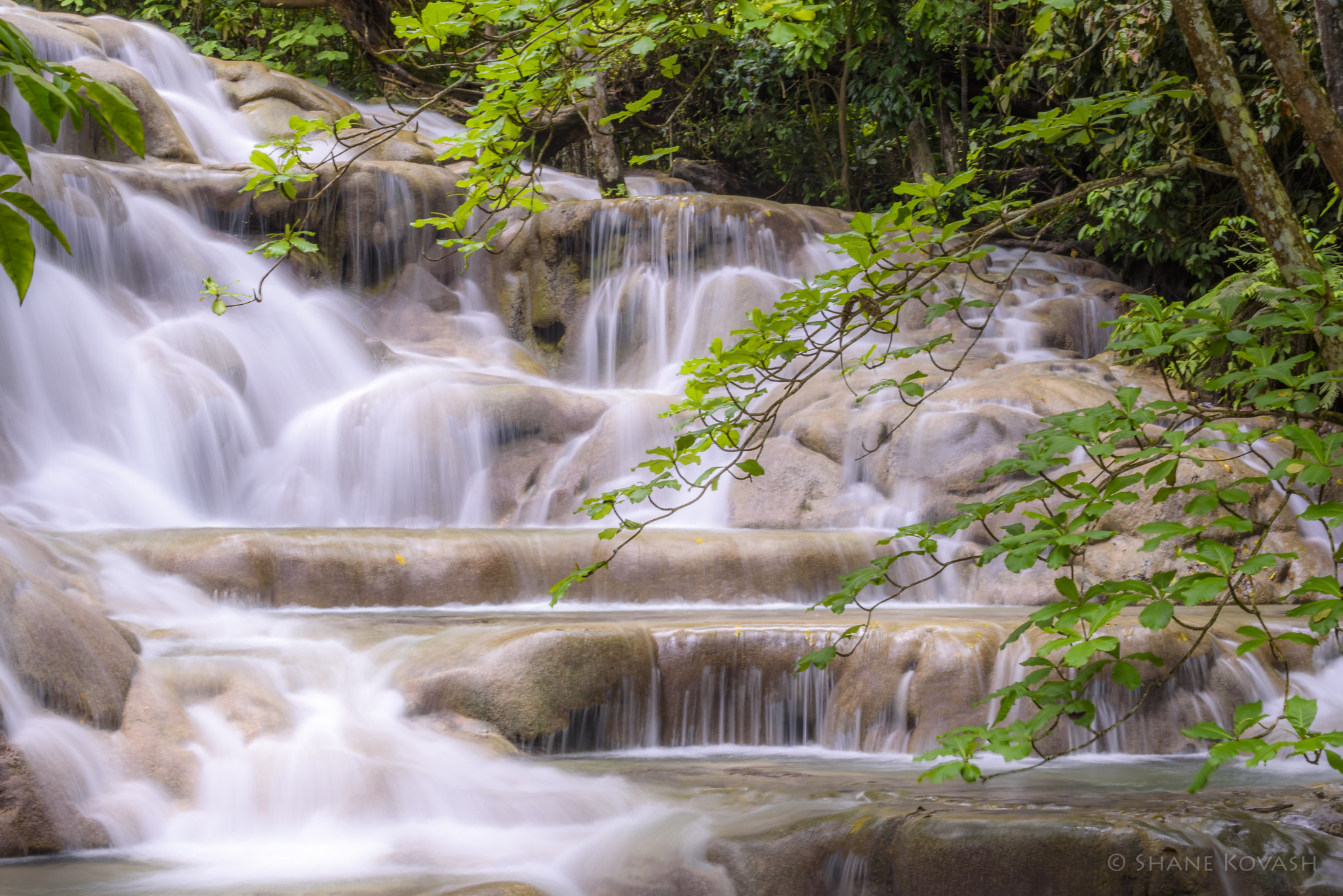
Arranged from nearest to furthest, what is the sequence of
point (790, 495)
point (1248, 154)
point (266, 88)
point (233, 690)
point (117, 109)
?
point (117, 109)
point (1248, 154)
point (233, 690)
point (790, 495)
point (266, 88)

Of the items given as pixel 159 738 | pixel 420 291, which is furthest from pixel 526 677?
pixel 420 291

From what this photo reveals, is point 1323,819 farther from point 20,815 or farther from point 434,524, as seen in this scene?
point 434,524

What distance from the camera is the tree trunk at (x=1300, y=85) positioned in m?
2.13

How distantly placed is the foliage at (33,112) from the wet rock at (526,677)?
139 inches

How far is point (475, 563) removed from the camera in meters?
6.18

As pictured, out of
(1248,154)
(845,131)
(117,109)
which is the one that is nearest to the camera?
(117,109)

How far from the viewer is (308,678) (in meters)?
4.31

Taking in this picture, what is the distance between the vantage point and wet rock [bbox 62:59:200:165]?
36.8 ft

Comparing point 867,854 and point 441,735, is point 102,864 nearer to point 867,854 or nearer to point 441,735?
point 441,735

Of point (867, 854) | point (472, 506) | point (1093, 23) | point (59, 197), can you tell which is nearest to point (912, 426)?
point (472, 506)

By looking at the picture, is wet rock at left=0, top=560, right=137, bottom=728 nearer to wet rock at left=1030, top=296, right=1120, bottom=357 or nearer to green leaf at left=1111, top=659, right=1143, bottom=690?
green leaf at left=1111, top=659, right=1143, bottom=690

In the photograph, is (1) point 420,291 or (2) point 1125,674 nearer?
(2) point 1125,674

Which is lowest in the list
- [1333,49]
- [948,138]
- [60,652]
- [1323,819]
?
[1323,819]

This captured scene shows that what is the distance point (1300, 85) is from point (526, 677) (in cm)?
350
